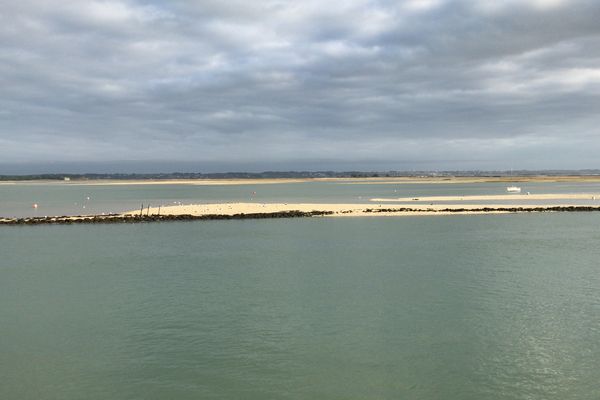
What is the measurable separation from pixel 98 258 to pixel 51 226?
18707mm

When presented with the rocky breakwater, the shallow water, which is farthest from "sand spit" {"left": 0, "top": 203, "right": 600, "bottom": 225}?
the shallow water

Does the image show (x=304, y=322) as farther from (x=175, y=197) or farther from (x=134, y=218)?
(x=175, y=197)

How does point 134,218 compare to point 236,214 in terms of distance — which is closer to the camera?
point 134,218

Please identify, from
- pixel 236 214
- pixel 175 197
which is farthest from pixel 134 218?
pixel 175 197

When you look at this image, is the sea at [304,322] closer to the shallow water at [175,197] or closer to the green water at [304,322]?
the green water at [304,322]

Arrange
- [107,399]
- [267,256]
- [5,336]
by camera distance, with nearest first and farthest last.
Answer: [107,399]
[5,336]
[267,256]

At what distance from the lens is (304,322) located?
1559 cm

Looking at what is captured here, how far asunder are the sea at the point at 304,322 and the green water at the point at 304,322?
0.06 m

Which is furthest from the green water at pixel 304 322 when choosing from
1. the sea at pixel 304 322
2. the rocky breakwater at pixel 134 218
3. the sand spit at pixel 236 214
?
the sand spit at pixel 236 214

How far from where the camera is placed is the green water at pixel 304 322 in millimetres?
11453

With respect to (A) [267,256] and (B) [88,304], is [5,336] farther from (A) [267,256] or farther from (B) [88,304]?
(A) [267,256]

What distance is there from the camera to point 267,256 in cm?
2778

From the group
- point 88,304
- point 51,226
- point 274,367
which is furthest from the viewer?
point 51,226

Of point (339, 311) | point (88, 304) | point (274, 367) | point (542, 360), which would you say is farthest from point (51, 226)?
point (542, 360)
